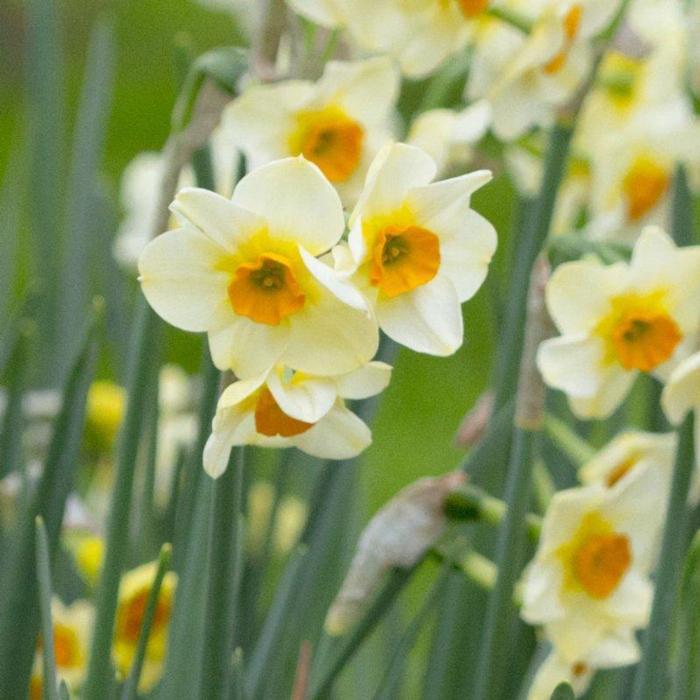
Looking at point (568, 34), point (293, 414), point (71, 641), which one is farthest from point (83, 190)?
point (293, 414)

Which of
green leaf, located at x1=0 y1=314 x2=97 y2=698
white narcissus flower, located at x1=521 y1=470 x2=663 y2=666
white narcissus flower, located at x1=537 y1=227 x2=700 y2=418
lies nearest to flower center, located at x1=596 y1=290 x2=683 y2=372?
white narcissus flower, located at x1=537 y1=227 x2=700 y2=418

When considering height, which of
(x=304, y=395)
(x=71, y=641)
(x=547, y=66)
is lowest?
(x=71, y=641)

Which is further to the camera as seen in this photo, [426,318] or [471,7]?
[471,7]

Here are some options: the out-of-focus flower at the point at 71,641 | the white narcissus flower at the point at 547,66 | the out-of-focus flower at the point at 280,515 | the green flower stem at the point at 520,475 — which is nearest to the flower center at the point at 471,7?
the white narcissus flower at the point at 547,66

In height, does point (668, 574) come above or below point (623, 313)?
below

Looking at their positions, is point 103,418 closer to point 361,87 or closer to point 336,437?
point 361,87

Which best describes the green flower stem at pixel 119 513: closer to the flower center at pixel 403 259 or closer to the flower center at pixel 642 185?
the flower center at pixel 403 259

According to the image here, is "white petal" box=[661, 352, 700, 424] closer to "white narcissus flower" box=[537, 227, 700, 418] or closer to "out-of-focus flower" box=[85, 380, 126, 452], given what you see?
"white narcissus flower" box=[537, 227, 700, 418]

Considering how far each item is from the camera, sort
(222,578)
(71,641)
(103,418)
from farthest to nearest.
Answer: (103,418) → (71,641) → (222,578)
